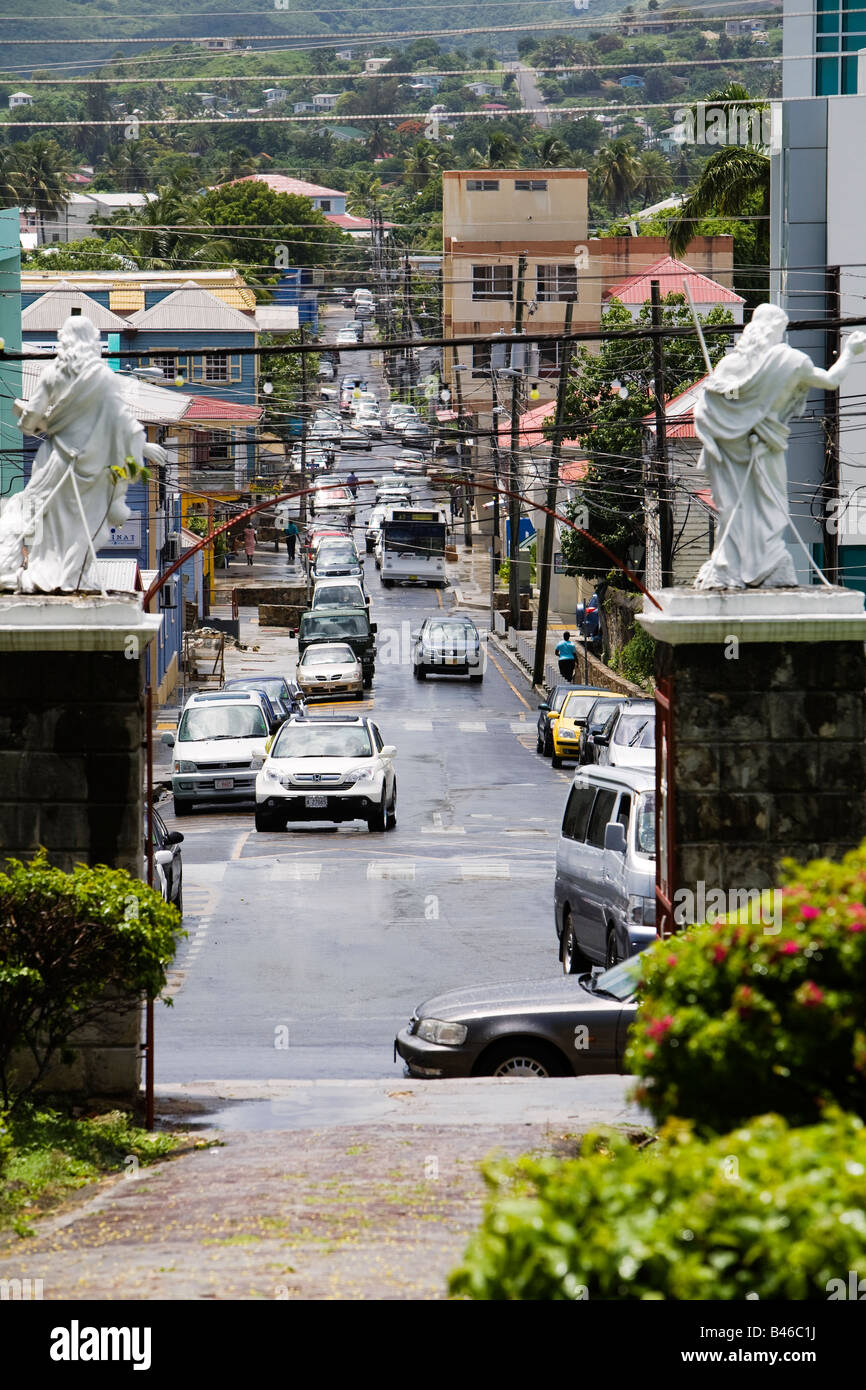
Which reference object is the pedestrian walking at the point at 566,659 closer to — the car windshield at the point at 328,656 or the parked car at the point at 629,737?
the car windshield at the point at 328,656

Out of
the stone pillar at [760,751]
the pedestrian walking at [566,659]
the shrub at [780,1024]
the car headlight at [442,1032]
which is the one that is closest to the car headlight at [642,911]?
the stone pillar at [760,751]

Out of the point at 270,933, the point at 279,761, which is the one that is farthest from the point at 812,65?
the point at 270,933

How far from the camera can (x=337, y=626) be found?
2016 inches

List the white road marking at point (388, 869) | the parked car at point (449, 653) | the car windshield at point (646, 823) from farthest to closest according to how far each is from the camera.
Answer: the parked car at point (449, 653), the white road marking at point (388, 869), the car windshield at point (646, 823)

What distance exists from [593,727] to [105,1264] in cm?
2349

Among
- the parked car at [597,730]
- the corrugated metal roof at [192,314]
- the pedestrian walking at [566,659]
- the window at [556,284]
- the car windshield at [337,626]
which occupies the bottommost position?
the pedestrian walking at [566,659]

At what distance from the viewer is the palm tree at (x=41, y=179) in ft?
432

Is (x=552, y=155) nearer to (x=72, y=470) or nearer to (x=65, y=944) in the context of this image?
(x=72, y=470)

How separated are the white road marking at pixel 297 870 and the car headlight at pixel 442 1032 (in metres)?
9.17

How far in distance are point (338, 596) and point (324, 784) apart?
31189 mm

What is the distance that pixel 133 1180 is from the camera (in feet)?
33.0

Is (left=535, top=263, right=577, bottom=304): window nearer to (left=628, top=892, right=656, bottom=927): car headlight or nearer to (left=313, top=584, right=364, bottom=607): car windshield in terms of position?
(left=313, top=584, right=364, bottom=607): car windshield

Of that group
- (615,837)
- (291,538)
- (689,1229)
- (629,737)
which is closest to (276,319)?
(291,538)

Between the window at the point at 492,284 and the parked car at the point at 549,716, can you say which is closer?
the parked car at the point at 549,716
